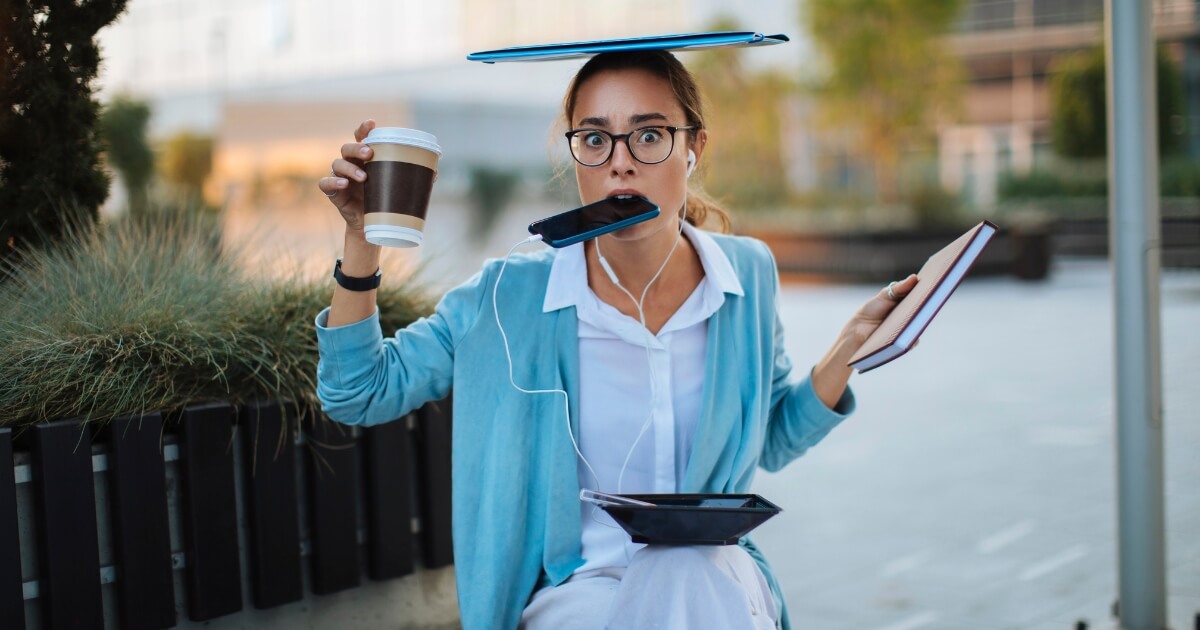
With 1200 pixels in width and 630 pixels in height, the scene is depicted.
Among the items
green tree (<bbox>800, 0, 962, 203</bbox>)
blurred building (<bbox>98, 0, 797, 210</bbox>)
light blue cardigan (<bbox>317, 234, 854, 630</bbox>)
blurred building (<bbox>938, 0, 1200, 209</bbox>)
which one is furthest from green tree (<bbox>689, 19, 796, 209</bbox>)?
light blue cardigan (<bbox>317, 234, 854, 630</bbox>)

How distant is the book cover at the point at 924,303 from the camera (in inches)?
83.0

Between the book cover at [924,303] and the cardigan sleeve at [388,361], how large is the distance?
2.67 ft

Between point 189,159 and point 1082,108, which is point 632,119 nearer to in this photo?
point 1082,108

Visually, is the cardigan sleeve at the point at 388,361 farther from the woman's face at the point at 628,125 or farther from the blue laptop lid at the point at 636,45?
the blue laptop lid at the point at 636,45

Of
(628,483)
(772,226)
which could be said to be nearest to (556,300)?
(628,483)

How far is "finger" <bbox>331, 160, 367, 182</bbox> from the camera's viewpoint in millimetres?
2064

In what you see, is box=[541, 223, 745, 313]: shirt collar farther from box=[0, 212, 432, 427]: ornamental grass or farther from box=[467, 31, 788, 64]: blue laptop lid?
box=[0, 212, 432, 427]: ornamental grass

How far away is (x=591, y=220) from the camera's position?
2256mm

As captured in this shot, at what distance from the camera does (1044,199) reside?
25.6 meters

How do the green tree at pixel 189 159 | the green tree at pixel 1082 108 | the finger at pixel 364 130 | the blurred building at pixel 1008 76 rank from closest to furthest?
the finger at pixel 364 130 → the green tree at pixel 1082 108 → the green tree at pixel 189 159 → the blurred building at pixel 1008 76

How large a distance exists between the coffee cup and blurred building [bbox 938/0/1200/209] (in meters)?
33.5

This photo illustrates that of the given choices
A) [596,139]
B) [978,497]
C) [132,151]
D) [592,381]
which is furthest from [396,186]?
[132,151]

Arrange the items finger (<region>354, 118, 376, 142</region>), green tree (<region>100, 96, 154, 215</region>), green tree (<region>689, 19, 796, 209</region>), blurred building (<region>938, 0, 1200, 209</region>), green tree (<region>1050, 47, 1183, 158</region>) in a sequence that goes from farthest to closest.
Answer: blurred building (<region>938, 0, 1200, 209</region>), green tree (<region>689, 19, 796, 209</region>), green tree (<region>1050, 47, 1183, 158</region>), green tree (<region>100, 96, 154, 215</region>), finger (<region>354, 118, 376, 142</region>)

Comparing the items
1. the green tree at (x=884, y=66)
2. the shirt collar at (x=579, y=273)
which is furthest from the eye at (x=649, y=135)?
the green tree at (x=884, y=66)
